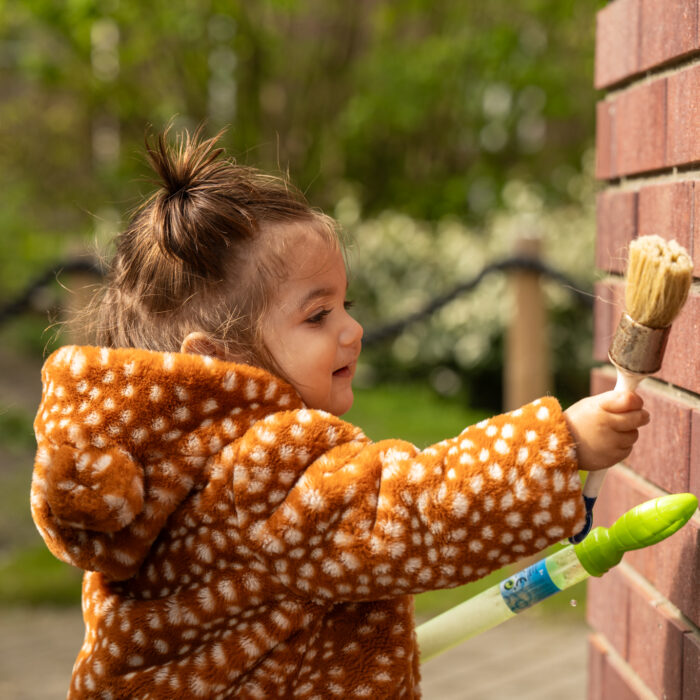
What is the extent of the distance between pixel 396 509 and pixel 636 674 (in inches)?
31.1

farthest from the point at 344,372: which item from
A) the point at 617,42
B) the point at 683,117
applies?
the point at 617,42

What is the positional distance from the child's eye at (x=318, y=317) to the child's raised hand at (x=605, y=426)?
440mm

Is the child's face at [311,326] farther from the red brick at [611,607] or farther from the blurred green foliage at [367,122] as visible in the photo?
the blurred green foliage at [367,122]

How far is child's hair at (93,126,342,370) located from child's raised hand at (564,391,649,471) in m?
0.50

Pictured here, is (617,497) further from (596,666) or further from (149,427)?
(149,427)

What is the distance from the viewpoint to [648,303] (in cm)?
116

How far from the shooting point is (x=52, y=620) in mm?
4195

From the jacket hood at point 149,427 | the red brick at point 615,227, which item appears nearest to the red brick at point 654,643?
the red brick at point 615,227

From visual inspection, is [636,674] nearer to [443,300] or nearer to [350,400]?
[350,400]

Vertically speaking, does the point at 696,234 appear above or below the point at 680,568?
above

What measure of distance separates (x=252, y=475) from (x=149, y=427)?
178 millimetres

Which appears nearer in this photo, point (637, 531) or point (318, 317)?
point (637, 531)

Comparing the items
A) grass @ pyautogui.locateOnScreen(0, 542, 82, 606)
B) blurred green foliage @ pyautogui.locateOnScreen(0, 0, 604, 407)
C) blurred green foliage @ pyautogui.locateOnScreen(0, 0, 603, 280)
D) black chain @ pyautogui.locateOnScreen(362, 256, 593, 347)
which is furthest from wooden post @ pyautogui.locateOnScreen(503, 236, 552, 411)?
blurred green foliage @ pyautogui.locateOnScreen(0, 0, 603, 280)

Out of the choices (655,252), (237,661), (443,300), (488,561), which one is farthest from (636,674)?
(443,300)
